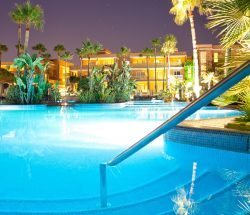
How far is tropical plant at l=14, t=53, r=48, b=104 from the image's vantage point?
25.5 metres

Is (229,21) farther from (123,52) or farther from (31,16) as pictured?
(123,52)

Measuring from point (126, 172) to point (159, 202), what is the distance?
1.69 m

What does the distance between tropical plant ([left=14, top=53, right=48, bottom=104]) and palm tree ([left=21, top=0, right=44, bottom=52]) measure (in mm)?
8337

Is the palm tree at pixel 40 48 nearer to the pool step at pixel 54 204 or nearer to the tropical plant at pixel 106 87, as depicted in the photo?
the tropical plant at pixel 106 87

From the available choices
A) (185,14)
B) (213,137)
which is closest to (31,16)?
(185,14)

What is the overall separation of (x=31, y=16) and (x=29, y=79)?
10.7 meters

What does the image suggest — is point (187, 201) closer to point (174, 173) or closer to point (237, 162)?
point (174, 173)

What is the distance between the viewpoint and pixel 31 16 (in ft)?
112

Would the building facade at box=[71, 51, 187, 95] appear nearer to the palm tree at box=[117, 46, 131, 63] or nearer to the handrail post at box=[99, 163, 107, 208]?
the palm tree at box=[117, 46, 131, 63]

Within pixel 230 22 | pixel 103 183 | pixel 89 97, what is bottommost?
pixel 103 183

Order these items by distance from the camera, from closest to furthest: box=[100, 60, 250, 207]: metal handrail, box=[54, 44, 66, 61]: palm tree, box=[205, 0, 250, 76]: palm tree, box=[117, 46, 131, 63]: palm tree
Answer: box=[100, 60, 250, 207]: metal handrail < box=[205, 0, 250, 76]: palm tree < box=[117, 46, 131, 63]: palm tree < box=[54, 44, 66, 61]: palm tree

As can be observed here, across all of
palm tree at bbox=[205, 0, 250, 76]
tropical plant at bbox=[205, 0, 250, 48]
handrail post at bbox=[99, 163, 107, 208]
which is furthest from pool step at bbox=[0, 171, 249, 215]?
tropical plant at bbox=[205, 0, 250, 48]

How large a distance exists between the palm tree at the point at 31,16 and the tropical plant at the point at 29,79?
8337 mm

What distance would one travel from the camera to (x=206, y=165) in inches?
246
